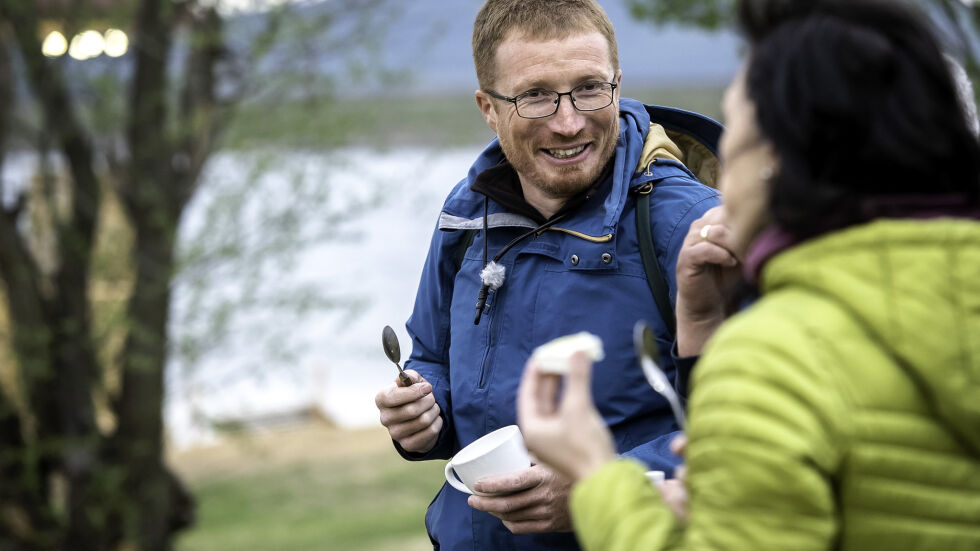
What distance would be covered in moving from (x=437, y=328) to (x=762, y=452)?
4.69ft

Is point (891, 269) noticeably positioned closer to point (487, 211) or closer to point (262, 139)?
point (487, 211)

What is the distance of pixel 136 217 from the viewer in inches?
303

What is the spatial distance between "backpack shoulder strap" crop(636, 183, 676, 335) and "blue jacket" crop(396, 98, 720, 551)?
0.04 feet

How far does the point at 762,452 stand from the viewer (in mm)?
1145

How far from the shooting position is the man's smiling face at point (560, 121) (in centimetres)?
227

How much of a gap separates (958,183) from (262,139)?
7516 millimetres

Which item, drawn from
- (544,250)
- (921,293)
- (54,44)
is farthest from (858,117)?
(54,44)

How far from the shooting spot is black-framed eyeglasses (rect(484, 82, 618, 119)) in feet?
7.51

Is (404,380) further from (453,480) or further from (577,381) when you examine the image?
(577,381)

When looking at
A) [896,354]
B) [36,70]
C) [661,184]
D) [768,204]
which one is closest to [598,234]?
[661,184]

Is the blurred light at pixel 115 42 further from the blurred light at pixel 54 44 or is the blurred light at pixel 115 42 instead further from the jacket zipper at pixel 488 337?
the jacket zipper at pixel 488 337

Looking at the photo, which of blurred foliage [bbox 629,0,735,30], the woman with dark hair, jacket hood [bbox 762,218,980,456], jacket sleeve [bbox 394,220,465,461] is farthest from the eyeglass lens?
blurred foliage [bbox 629,0,735,30]

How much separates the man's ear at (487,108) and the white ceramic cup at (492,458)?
2.51ft

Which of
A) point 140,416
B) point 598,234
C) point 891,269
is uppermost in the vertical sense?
point 891,269
